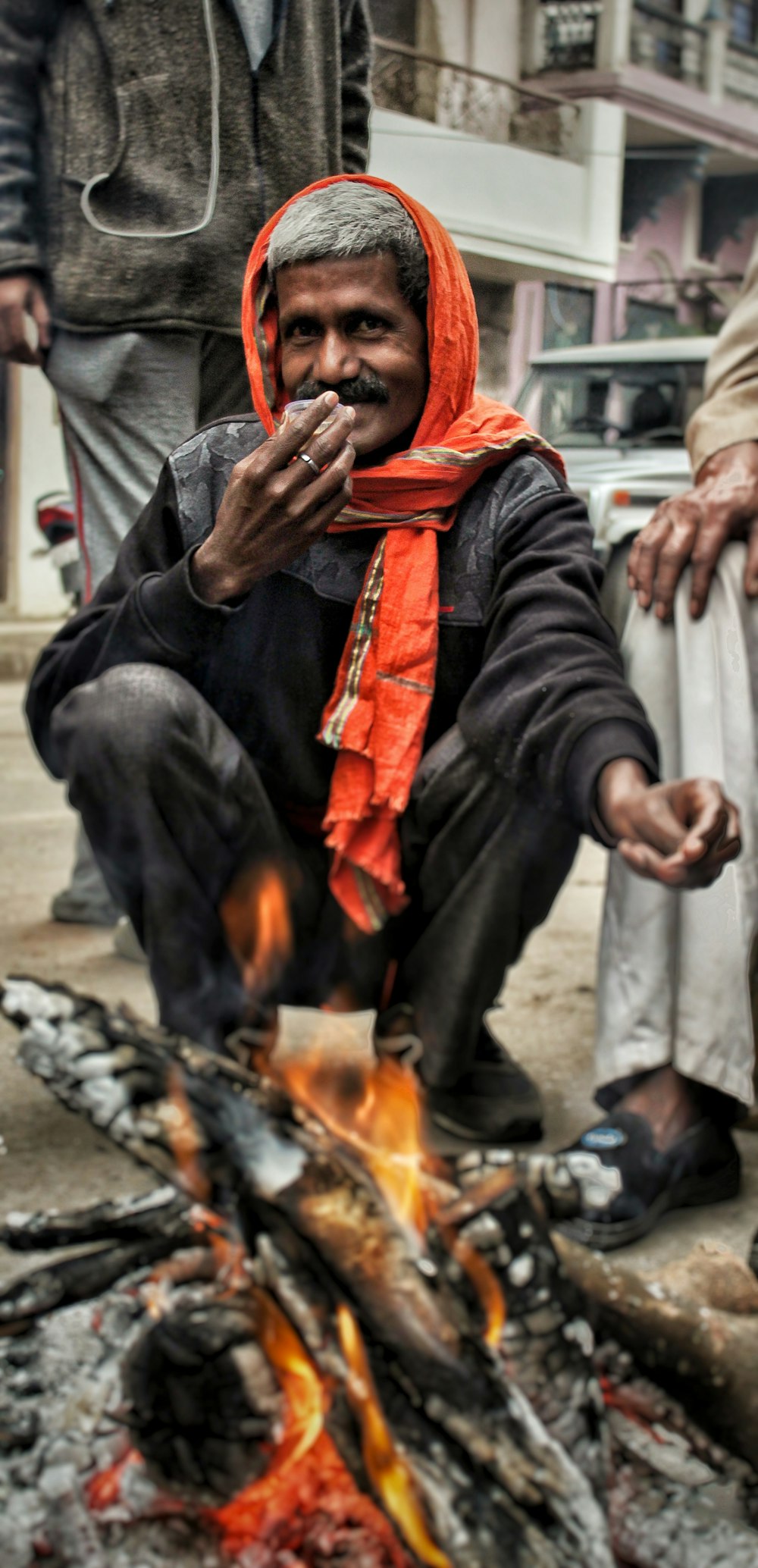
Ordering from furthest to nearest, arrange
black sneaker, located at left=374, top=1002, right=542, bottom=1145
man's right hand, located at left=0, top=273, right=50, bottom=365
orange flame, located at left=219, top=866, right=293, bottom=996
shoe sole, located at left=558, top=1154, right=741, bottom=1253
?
black sneaker, located at left=374, top=1002, right=542, bottom=1145
shoe sole, located at left=558, top=1154, right=741, bottom=1253
orange flame, located at left=219, top=866, right=293, bottom=996
man's right hand, located at left=0, top=273, right=50, bottom=365

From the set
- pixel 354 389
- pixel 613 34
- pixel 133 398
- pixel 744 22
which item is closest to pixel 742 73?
pixel 744 22

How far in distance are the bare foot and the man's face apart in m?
0.99

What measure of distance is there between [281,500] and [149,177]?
306 millimetres

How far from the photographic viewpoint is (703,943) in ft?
5.40

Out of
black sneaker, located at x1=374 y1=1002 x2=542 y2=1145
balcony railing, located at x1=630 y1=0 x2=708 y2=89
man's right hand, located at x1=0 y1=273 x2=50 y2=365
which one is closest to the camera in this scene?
man's right hand, located at x1=0 y1=273 x2=50 y2=365

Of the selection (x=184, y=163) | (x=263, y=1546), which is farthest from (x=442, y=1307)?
(x=184, y=163)

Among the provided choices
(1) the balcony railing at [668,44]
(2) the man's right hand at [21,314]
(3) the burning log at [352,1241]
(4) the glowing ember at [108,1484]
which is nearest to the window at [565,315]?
(1) the balcony railing at [668,44]

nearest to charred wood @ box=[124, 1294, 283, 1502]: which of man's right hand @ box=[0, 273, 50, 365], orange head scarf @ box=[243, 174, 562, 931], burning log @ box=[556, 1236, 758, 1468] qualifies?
burning log @ box=[556, 1236, 758, 1468]

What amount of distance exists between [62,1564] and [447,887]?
2.79ft

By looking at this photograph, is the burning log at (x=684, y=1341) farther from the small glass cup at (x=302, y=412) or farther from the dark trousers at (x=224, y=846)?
the small glass cup at (x=302, y=412)

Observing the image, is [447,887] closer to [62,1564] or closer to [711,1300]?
[711,1300]

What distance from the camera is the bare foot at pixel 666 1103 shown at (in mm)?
1771

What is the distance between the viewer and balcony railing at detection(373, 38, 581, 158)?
4.01ft

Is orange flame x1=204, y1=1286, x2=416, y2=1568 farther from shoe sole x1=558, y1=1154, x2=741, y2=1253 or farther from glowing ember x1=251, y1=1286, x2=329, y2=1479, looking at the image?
shoe sole x1=558, y1=1154, x2=741, y2=1253
